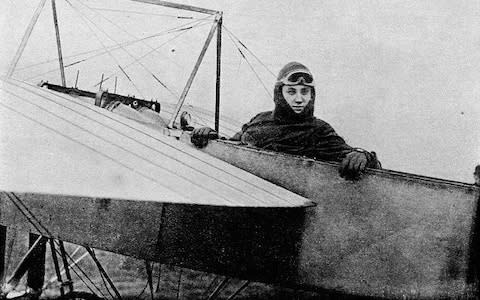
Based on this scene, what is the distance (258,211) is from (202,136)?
91 cm

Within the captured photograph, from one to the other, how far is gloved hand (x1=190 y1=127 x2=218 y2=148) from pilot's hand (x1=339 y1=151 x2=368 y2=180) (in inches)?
51.6

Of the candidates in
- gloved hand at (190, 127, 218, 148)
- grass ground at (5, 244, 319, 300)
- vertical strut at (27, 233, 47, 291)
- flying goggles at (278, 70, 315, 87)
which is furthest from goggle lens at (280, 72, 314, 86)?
grass ground at (5, 244, 319, 300)

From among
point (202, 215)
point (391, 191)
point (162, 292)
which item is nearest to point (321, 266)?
point (391, 191)

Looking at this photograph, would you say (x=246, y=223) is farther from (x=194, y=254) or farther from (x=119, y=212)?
(x=119, y=212)

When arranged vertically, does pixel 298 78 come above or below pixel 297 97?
above

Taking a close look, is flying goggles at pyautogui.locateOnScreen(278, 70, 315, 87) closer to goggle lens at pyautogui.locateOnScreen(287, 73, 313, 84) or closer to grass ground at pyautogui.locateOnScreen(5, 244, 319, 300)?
goggle lens at pyautogui.locateOnScreen(287, 73, 313, 84)

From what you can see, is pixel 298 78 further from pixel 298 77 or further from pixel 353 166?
pixel 353 166

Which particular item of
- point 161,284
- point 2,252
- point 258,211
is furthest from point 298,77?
point 161,284

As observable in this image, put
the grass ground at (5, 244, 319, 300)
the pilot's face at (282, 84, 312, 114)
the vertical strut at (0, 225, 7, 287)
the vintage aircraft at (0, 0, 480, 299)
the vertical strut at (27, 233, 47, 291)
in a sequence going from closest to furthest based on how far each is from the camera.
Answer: the vintage aircraft at (0, 0, 480, 299)
the pilot's face at (282, 84, 312, 114)
the vertical strut at (0, 225, 7, 287)
the vertical strut at (27, 233, 47, 291)
the grass ground at (5, 244, 319, 300)

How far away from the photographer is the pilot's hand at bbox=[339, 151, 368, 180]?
313 cm

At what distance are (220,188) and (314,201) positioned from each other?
1046mm

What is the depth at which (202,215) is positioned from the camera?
370cm

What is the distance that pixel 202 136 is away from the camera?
3.97 m

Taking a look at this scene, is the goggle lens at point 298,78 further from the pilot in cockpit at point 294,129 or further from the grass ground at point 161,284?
the grass ground at point 161,284
